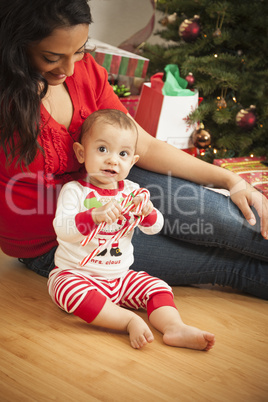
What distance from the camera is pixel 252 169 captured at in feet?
6.73

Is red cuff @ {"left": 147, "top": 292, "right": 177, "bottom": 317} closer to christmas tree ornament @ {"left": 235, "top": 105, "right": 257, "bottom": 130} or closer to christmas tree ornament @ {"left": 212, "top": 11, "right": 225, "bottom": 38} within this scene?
christmas tree ornament @ {"left": 235, "top": 105, "right": 257, "bottom": 130}

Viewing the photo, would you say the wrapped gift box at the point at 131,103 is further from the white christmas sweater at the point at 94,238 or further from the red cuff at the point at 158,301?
the red cuff at the point at 158,301

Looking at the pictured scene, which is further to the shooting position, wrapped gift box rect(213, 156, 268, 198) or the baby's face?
wrapped gift box rect(213, 156, 268, 198)

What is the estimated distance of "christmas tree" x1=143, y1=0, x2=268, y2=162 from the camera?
89.6 inches

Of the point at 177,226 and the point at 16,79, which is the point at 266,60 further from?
the point at 16,79

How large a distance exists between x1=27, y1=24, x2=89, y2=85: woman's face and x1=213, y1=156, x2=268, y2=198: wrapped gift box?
1.01 meters

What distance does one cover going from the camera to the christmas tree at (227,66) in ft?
7.47

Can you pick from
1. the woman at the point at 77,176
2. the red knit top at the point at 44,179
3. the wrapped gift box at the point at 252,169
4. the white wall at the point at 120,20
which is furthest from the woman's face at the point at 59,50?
the white wall at the point at 120,20

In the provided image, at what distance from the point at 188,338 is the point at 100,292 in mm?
267

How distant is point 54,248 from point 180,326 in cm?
47

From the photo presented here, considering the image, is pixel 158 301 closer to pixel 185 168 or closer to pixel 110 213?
pixel 110 213

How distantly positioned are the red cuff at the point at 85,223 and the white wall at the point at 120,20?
2.08 m

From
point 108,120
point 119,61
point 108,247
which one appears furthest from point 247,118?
point 108,247

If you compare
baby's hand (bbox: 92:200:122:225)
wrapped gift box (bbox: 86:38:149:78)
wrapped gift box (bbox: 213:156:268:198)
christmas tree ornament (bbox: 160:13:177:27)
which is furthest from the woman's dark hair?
christmas tree ornament (bbox: 160:13:177:27)
